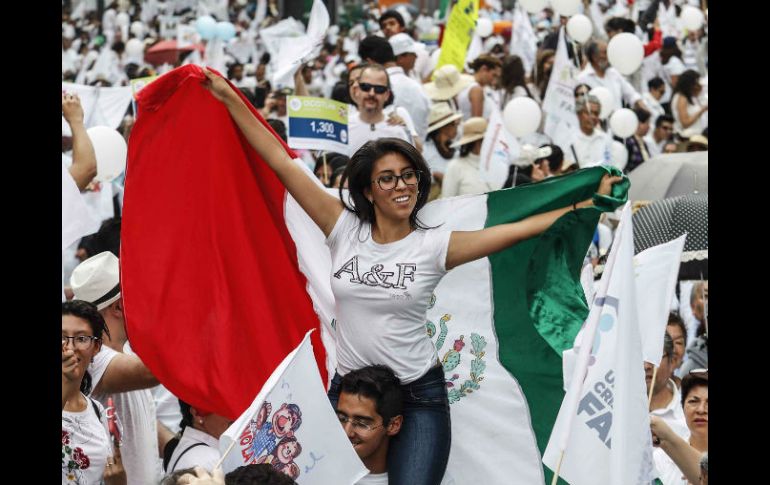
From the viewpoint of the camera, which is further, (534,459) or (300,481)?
(534,459)

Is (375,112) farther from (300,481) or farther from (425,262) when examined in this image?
(300,481)

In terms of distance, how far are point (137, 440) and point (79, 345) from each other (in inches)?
28.1

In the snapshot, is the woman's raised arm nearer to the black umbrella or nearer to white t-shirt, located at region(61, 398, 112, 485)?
white t-shirt, located at region(61, 398, 112, 485)

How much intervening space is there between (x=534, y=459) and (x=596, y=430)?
0.96 meters

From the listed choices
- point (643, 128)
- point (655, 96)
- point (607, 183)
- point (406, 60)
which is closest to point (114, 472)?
point (607, 183)

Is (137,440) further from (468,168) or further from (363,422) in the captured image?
(468,168)

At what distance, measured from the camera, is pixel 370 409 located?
465cm

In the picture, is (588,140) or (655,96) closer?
(588,140)

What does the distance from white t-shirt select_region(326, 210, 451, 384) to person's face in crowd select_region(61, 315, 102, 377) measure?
0.91 metres

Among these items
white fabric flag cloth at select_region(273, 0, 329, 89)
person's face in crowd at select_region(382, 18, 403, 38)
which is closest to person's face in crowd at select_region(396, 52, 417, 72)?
person's face in crowd at select_region(382, 18, 403, 38)
